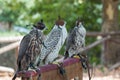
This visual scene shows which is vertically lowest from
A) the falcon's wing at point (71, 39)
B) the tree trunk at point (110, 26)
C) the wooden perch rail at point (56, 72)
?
the tree trunk at point (110, 26)

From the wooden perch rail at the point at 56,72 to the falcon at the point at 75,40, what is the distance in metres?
0.20

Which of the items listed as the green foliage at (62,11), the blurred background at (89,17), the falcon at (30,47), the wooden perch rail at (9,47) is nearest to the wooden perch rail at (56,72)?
the falcon at (30,47)

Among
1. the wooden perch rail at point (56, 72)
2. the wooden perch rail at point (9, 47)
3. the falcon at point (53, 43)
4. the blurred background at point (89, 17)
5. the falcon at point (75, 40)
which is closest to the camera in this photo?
the wooden perch rail at point (56, 72)

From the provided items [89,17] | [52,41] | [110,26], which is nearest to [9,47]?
[52,41]

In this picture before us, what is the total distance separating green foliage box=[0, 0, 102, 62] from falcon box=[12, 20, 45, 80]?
908cm

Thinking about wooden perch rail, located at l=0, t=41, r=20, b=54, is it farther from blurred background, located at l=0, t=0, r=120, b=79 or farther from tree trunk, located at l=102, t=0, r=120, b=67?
tree trunk, located at l=102, t=0, r=120, b=67

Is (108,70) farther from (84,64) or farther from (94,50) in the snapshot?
(84,64)

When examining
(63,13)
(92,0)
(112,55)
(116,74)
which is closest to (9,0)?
(63,13)

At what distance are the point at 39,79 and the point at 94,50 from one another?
35.4 feet

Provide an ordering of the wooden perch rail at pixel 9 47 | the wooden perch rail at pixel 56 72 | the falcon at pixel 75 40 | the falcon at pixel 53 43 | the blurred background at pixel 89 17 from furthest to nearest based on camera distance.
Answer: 1. the blurred background at pixel 89 17
2. the wooden perch rail at pixel 9 47
3. the falcon at pixel 75 40
4. the falcon at pixel 53 43
5. the wooden perch rail at pixel 56 72

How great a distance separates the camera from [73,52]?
455cm

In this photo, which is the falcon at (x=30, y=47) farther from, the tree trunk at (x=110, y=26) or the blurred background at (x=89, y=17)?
the tree trunk at (x=110, y=26)

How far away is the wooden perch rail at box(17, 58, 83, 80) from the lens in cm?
344

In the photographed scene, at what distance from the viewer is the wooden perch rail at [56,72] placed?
11.3 ft
